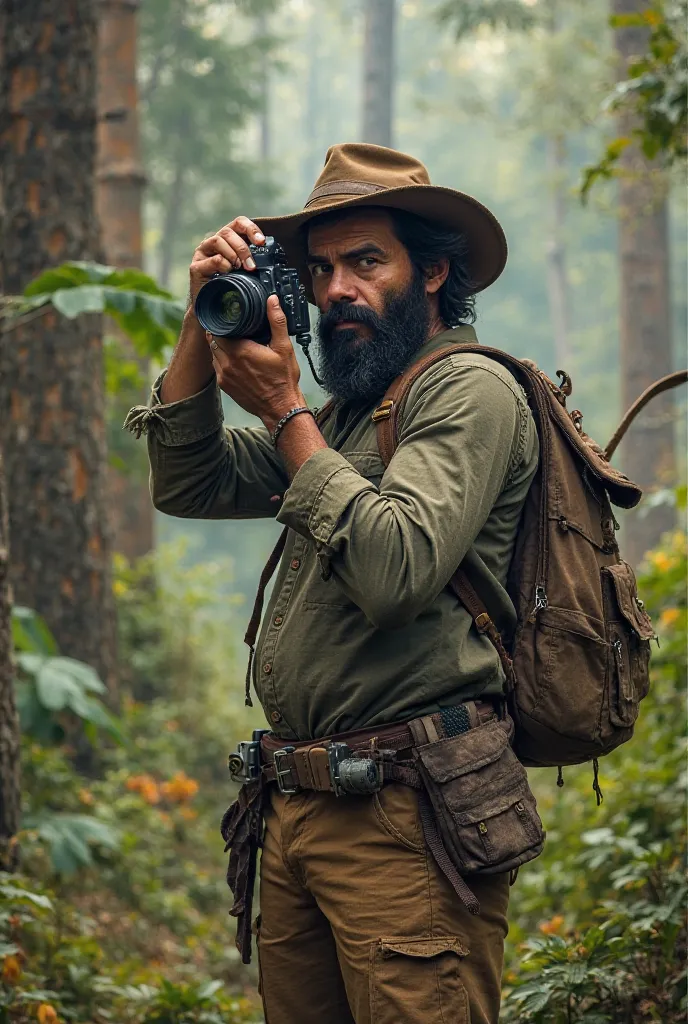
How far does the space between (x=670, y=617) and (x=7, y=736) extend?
3390 millimetres

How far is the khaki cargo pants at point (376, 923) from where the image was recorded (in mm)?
2627

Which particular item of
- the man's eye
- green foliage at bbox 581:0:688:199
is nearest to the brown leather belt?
the man's eye

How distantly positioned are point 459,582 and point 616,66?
1165cm

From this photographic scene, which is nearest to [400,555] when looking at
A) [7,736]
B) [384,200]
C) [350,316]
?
[350,316]

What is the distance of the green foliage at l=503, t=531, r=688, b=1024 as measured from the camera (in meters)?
3.45

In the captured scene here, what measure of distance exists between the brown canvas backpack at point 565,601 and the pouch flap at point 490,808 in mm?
189

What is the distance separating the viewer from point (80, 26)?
22.2 ft

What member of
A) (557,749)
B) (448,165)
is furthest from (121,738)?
(448,165)

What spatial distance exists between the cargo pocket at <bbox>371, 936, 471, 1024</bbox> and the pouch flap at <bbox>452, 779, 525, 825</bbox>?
0.28 m

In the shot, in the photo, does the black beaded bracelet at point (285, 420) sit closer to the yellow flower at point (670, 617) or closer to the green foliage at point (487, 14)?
the yellow flower at point (670, 617)

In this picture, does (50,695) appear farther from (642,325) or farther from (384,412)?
(642,325)

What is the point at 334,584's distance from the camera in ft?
9.30

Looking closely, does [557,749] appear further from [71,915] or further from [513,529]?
[71,915]

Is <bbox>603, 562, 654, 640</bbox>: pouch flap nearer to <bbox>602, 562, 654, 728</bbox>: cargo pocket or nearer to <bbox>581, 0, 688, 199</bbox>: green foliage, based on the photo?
<bbox>602, 562, 654, 728</bbox>: cargo pocket
